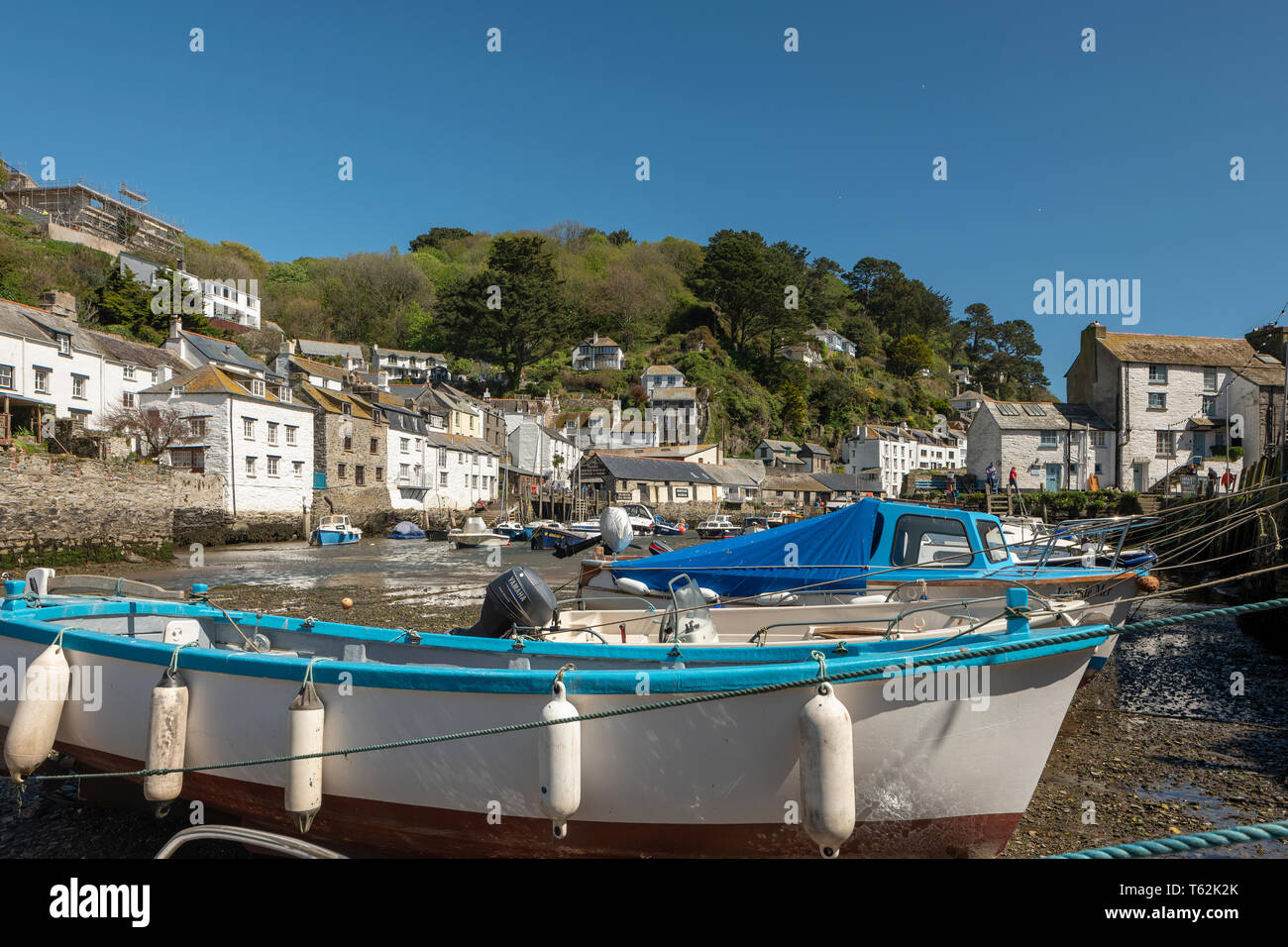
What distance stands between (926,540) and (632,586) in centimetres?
393

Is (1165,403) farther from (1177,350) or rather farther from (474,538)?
(474,538)

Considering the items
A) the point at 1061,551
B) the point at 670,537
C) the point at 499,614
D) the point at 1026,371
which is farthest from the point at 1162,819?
the point at 1026,371

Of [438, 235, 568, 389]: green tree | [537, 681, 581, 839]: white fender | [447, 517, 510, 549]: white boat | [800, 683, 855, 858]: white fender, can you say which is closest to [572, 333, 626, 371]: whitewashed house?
[438, 235, 568, 389]: green tree

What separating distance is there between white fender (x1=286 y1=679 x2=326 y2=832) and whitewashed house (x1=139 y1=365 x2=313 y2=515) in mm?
39931

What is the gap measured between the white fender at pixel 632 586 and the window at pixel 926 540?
317 centimetres

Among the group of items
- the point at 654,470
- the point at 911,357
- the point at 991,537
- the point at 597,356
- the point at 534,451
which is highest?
the point at 911,357

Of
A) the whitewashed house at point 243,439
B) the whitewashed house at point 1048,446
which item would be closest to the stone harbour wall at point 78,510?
the whitewashed house at point 243,439

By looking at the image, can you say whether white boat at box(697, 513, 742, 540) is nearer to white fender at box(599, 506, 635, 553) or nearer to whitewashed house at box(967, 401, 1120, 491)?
whitewashed house at box(967, 401, 1120, 491)

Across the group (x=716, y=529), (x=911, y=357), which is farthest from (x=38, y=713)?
(x=911, y=357)

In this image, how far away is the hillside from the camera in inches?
3295

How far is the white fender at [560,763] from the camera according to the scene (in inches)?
172

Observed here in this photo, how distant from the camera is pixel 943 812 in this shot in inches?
184

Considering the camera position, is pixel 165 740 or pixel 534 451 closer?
pixel 165 740

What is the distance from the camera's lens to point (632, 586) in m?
9.75
